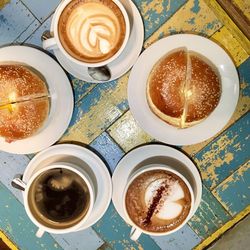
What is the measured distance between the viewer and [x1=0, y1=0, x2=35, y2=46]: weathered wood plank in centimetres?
156

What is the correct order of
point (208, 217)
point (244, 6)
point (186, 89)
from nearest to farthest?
1. point (186, 89)
2. point (244, 6)
3. point (208, 217)

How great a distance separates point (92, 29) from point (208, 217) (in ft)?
2.36

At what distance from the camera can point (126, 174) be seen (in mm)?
1549

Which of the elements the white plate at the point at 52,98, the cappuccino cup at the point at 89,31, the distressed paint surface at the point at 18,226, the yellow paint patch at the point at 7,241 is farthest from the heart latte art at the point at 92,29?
the yellow paint patch at the point at 7,241

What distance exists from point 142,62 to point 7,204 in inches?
25.7

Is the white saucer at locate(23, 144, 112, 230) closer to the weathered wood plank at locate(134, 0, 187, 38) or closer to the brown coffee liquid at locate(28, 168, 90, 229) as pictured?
the brown coffee liquid at locate(28, 168, 90, 229)

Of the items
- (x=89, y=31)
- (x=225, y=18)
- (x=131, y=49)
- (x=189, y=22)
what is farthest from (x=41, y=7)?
(x=225, y=18)

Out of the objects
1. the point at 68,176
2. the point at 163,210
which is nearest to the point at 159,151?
the point at 163,210

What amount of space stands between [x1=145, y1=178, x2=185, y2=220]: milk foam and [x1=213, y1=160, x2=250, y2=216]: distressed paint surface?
0.22 meters

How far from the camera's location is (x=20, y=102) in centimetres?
141

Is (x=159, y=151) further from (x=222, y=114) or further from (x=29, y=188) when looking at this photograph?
(x=29, y=188)

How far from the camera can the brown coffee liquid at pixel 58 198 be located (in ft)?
4.84

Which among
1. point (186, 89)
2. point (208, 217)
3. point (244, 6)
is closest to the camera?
point (186, 89)

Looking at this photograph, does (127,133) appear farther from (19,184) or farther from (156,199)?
(19,184)
